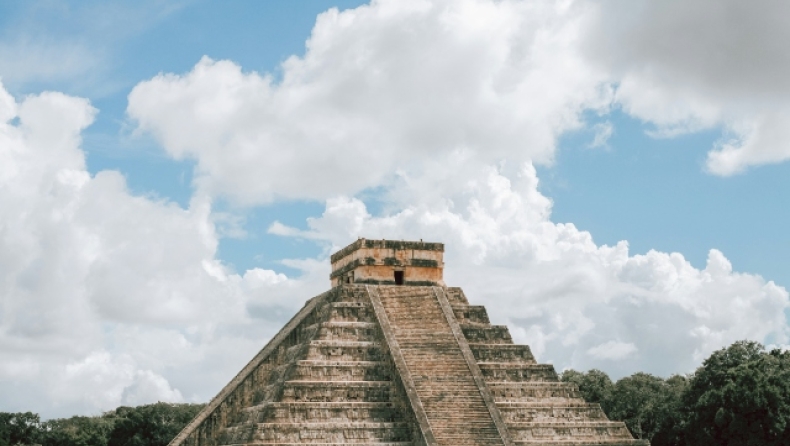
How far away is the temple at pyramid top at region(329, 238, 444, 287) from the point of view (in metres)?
25.6

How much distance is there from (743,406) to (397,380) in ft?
43.2

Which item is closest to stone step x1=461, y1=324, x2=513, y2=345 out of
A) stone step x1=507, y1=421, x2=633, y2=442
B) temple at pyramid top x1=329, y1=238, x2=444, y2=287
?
temple at pyramid top x1=329, y1=238, x2=444, y2=287

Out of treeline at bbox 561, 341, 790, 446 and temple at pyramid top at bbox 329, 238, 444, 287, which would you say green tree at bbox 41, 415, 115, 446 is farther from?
temple at pyramid top at bbox 329, 238, 444, 287

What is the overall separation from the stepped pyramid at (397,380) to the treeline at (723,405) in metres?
7.08

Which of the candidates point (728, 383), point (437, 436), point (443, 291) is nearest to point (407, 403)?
point (437, 436)

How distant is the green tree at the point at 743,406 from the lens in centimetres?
2870

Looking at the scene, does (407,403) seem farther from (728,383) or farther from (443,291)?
(728,383)

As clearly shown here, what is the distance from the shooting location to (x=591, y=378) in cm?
4162

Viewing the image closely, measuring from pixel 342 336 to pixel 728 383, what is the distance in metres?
13.9

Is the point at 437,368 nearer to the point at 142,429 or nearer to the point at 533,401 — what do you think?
the point at 533,401

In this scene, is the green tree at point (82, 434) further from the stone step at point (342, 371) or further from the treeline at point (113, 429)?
the stone step at point (342, 371)

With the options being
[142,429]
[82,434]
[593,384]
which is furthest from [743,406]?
[82,434]

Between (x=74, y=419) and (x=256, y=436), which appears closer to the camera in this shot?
(x=256, y=436)

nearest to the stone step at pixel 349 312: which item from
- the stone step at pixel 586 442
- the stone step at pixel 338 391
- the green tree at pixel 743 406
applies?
the stone step at pixel 338 391
